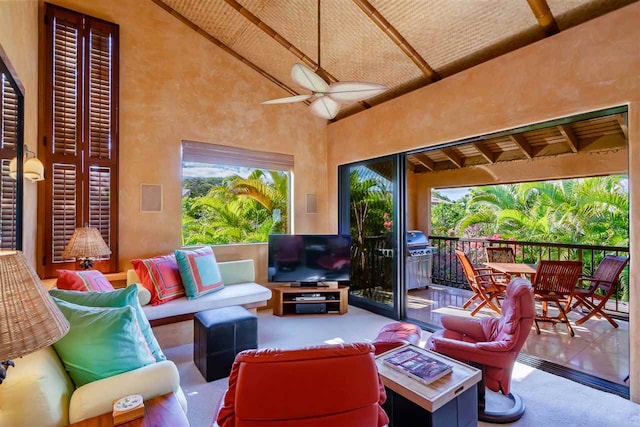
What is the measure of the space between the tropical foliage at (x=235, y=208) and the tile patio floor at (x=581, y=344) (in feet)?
8.66

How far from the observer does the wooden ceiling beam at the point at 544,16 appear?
260cm

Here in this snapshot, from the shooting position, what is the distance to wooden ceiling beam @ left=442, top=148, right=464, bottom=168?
6342 mm

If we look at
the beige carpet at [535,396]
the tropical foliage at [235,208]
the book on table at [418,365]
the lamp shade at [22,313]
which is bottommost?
the beige carpet at [535,396]

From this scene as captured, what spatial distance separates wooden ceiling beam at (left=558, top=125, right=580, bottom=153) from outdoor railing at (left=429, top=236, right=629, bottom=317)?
5.37 feet

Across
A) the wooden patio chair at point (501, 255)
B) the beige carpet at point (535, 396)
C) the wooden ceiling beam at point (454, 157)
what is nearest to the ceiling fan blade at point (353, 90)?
the beige carpet at point (535, 396)

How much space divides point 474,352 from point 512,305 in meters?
0.43

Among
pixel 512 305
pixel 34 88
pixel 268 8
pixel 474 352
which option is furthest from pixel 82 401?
pixel 268 8

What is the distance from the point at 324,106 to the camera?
2.81 meters

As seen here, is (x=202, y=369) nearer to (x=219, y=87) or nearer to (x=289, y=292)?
(x=289, y=292)

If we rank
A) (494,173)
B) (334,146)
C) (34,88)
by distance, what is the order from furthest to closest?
(494,173) < (334,146) < (34,88)

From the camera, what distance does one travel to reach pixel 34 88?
2963mm

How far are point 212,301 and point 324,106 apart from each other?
2398mm

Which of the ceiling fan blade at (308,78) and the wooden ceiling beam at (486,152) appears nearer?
the ceiling fan blade at (308,78)

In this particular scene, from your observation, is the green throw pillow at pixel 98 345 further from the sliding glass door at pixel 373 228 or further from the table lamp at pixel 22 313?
the sliding glass door at pixel 373 228
